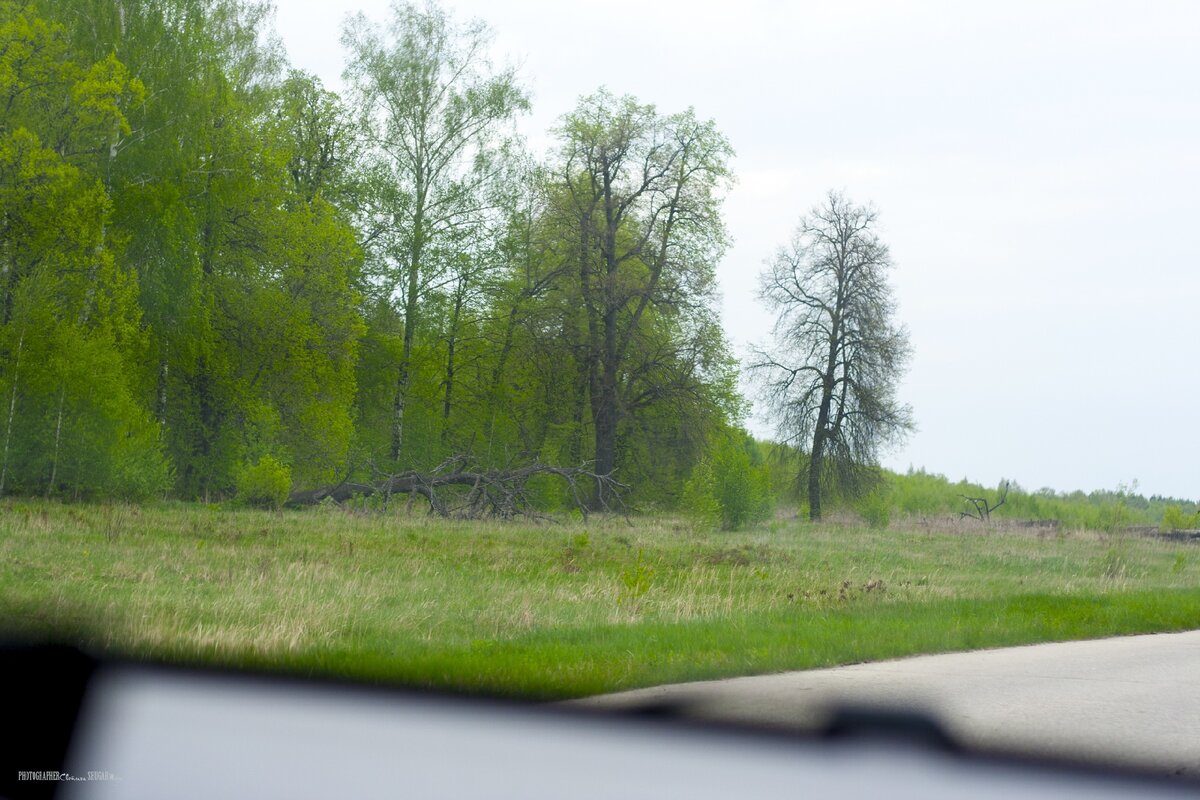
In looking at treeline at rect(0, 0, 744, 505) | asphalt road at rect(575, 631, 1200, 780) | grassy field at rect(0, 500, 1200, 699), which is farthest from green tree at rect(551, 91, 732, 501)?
asphalt road at rect(575, 631, 1200, 780)

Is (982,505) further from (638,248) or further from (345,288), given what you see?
(345,288)

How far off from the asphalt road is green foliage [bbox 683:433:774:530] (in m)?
22.3

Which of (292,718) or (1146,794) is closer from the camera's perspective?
Result: (1146,794)

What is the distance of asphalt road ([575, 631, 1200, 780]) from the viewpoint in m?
7.45

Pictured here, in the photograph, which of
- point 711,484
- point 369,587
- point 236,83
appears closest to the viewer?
point 369,587

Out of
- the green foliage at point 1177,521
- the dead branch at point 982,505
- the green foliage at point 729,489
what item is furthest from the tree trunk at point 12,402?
the green foliage at point 1177,521

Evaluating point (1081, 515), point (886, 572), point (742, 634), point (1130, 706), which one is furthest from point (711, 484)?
point (1081, 515)

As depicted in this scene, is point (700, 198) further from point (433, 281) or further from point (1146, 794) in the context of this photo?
point (1146, 794)

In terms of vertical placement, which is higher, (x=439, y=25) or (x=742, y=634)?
(x=439, y=25)

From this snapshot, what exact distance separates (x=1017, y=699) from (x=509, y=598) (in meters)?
7.79

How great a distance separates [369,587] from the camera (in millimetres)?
15594

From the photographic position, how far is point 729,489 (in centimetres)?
3678

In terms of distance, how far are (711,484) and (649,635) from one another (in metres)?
23.4

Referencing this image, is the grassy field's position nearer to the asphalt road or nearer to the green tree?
the asphalt road
